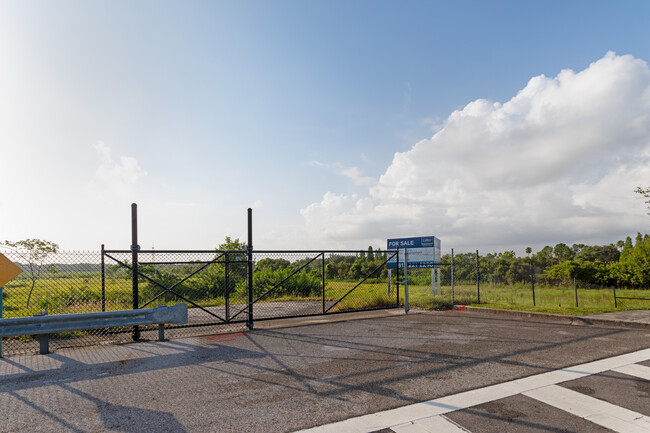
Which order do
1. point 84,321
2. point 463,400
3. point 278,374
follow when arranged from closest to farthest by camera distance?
point 463,400
point 278,374
point 84,321

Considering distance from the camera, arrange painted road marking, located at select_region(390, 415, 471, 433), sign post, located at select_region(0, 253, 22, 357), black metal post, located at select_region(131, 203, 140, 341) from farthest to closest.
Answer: black metal post, located at select_region(131, 203, 140, 341), sign post, located at select_region(0, 253, 22, 357), painted road marking, located at select_region(390, 415, 471, 433)

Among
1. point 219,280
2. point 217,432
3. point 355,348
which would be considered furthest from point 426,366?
point 219,280

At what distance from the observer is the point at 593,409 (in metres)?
4.07

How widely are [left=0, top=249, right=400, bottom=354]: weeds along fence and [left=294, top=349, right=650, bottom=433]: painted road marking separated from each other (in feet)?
17.6

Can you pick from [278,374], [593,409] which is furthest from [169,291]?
[593,409]

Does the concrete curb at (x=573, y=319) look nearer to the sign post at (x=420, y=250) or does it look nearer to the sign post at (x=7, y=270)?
the sign post at (x=420, y=250)

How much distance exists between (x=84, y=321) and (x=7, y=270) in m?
1.58

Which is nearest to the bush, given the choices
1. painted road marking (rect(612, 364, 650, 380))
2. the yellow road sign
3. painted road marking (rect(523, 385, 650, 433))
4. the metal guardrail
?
the metal guardrail

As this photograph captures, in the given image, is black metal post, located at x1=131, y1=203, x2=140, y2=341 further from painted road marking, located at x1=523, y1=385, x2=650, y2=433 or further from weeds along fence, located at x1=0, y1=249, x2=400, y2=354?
painted road marking, located at x1=523, y1=385, x2=650, y2=433

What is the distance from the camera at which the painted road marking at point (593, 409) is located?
3.67m

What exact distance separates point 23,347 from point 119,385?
4040 millimetres

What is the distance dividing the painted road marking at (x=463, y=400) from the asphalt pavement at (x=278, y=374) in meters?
0.13

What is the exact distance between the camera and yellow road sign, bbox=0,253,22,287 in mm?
6512

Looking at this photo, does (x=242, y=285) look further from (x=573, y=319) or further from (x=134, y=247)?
(x=573, y=319)
